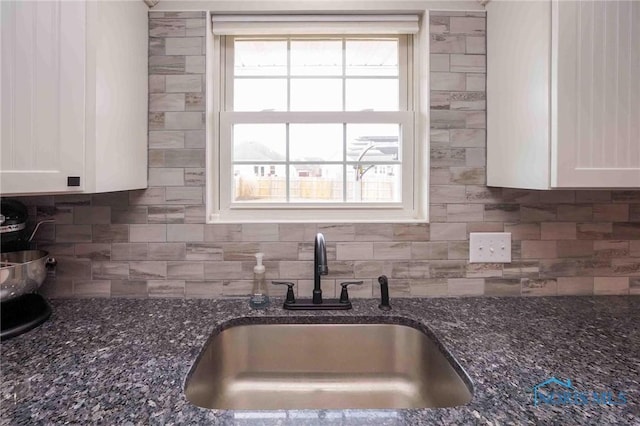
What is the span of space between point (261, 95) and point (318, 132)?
0.99ft

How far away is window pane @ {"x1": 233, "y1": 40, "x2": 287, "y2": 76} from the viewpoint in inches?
57.8

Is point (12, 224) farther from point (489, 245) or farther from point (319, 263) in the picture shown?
point (489, 245)

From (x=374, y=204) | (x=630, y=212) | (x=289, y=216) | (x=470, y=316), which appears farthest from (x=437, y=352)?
(x=630, y=212)

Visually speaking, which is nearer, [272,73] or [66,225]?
[66,225]

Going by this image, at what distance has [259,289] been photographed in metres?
1.26

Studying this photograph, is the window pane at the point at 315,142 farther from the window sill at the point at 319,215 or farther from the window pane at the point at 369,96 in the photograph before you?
the window sill at the point at 319,215

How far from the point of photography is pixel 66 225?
132 centimetres

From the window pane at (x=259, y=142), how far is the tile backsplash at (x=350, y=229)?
0.18m

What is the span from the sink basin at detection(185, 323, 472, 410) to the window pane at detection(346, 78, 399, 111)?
0.91 meters

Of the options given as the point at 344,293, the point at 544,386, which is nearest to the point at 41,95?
the point at 344,293

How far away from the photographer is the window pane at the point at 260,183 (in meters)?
1.47

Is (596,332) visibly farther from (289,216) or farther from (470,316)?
(289,216)

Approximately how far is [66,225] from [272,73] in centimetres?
105

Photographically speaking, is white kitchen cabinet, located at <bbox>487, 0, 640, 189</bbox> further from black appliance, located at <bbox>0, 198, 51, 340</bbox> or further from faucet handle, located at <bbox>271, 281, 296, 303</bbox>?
black appliance, located at <bbox>0, 198, 51, 340</bbox>
